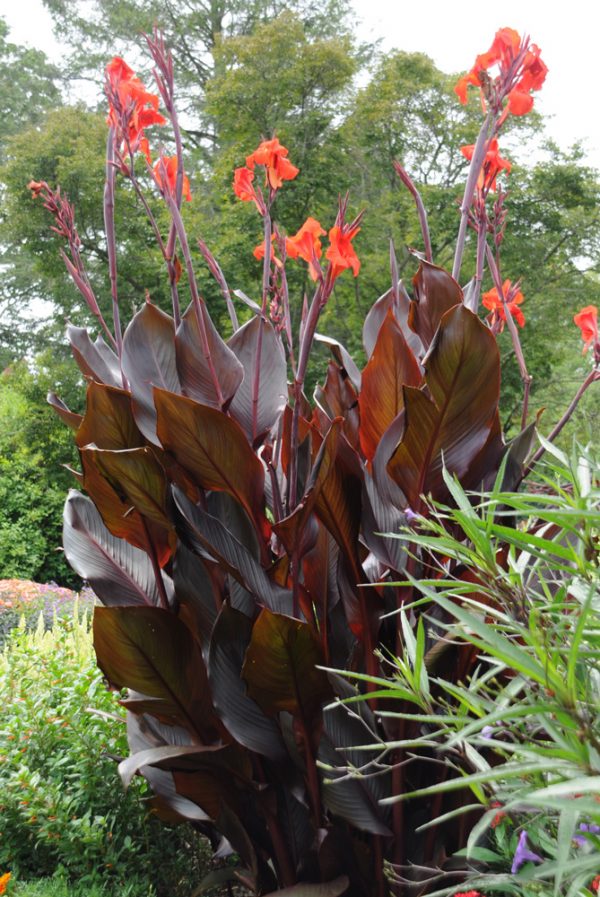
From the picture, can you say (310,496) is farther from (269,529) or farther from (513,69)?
(513,69)

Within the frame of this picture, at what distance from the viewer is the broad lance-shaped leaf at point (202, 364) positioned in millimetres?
1582

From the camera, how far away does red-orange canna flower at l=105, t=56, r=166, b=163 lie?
1666mm

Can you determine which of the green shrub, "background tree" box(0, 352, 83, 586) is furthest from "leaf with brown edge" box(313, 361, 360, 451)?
"background tree" box(0, 352, 83, 586)

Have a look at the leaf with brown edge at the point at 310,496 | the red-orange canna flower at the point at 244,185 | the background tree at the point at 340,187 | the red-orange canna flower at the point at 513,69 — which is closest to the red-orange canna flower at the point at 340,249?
the leaf with brown edge at the point at 310,496

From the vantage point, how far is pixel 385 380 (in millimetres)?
1623

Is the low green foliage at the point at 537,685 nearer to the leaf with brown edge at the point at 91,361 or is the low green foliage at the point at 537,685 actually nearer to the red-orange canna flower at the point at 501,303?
the leaf with brown edge at the point at 91,361

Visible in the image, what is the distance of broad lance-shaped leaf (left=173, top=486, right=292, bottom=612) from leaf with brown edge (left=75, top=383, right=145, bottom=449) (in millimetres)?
228

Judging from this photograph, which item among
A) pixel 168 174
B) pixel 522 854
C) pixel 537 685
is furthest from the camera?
Result: pixel 168 174

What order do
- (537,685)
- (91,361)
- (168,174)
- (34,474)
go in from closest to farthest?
(537,685)
(168,174)
(91,361)
(34,474)

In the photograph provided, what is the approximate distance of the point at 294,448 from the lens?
151 cm

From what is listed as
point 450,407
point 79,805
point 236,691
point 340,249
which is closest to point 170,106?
point 340,249

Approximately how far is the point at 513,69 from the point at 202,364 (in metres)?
0.94

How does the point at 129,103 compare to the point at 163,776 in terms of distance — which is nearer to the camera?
the point at 129,103

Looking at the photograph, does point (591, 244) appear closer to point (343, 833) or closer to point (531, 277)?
point (531, 277)
